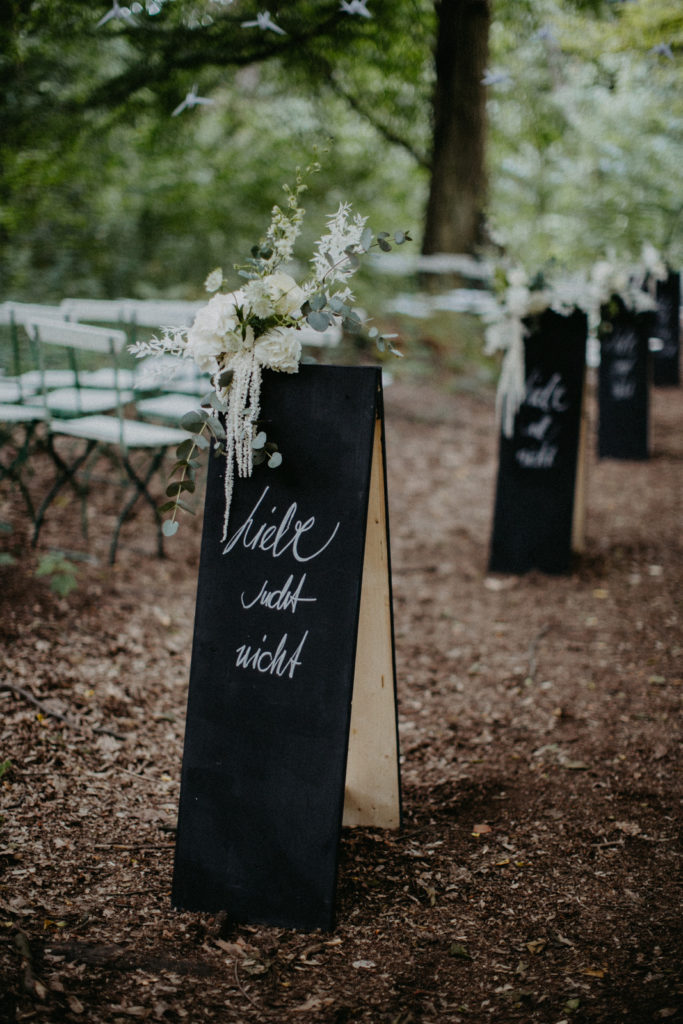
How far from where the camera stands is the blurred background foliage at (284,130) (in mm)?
6605

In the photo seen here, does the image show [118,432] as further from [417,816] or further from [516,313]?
[417,816]

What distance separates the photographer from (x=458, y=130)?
10.3m

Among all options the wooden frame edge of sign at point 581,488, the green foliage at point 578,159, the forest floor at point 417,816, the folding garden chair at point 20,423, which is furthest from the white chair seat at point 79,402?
the green foliage at point 578,159

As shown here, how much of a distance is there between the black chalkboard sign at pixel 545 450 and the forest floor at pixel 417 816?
28cm

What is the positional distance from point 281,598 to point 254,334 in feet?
→ 2.47

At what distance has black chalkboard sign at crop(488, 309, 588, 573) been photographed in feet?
16.3

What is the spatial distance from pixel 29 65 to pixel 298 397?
6.00m

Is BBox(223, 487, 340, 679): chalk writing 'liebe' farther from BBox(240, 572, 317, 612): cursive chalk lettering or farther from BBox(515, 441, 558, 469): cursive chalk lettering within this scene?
BBox(515, 441, 558, 469): cursive chalk lettering

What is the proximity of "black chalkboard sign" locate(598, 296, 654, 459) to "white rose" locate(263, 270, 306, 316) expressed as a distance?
5.74 meters

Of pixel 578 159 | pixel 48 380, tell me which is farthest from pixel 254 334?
pixel 578 159

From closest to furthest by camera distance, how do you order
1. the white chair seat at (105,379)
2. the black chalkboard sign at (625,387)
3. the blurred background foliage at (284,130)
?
1. the white chair seat at (105,379)
2. the blurred background foliage at (284,130)
3. the black chalkboard sign at (625,387)

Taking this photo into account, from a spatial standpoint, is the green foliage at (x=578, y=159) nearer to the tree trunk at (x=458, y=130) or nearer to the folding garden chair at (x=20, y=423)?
the tree trunk at (x=458, y=130)

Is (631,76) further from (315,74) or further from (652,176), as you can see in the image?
(652,176)

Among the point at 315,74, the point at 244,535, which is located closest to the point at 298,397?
the point at 244,535
